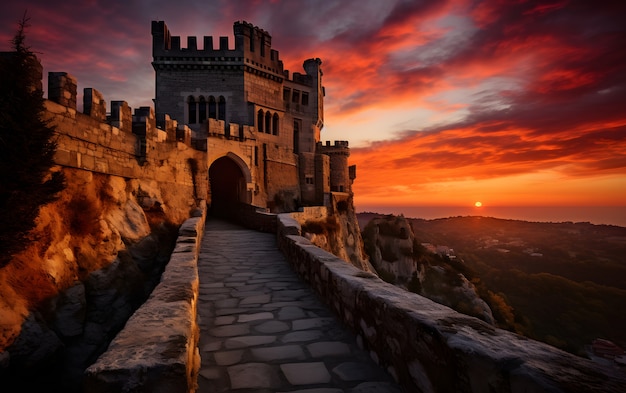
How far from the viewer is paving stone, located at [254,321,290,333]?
385 cm

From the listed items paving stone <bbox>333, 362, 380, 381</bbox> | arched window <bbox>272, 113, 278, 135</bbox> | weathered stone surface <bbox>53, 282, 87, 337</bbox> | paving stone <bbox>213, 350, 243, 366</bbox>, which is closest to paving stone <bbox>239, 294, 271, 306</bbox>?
paving stone <bbox>213, 350, 243, 366</bbox>

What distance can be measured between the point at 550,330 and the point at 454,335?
71.6 meters

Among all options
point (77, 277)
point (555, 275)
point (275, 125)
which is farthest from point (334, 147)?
point (555, 275)

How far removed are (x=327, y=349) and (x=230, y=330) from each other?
1.21m

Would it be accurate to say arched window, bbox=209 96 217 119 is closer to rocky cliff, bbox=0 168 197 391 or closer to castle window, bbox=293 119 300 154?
castle window, bbox=293 119 300 154

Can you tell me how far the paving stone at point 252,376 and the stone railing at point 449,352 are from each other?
0.92 metres

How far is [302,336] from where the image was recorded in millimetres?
3662

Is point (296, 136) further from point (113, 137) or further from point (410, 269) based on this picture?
point (410, 269)

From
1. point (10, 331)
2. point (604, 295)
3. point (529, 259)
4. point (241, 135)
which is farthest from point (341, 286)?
point (529, 259)

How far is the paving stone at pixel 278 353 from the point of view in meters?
3.18

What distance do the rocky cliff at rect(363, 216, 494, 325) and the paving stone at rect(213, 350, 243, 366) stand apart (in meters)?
40.5

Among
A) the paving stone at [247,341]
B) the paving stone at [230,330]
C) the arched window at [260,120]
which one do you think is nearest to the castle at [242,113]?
the arched window at [260,120]

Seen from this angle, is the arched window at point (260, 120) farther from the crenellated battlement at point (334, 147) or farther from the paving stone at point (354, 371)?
the paving stone at point (354, 371)

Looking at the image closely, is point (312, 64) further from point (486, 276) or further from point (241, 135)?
point (486, 276)
